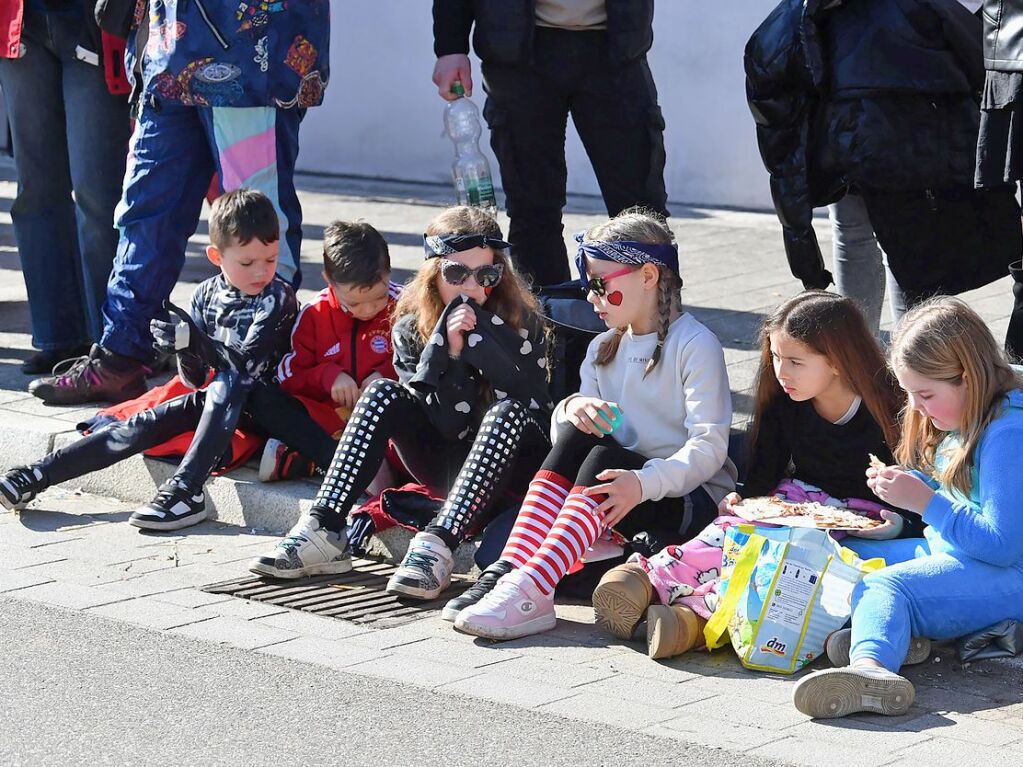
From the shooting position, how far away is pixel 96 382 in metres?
6.45

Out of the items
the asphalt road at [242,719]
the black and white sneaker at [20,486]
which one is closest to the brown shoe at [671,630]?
the asphalt road at [242,719]

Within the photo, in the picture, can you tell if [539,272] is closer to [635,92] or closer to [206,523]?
[635,92]

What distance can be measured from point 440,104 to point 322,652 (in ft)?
→ 27.6

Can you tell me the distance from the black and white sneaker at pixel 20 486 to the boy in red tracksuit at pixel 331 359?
726 millimetres

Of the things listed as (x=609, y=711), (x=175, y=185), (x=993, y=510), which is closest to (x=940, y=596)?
(x=993, y=510)

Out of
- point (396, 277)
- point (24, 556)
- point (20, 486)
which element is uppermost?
point (396, 277)

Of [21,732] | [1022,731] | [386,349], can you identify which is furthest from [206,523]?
[1022,731]

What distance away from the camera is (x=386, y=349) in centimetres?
571

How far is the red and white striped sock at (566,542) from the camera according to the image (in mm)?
4531

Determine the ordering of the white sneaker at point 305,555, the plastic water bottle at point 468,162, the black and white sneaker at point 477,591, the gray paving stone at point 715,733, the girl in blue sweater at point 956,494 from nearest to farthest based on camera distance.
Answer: the gray paving stone at point 715,733, the girl in blue sweater at point 956,494, the black and white sneaker at point 477,591, the white sneaker at point 305,555, the plastic water bottle at point 468,162

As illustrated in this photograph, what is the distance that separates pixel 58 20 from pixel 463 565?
2.84 m

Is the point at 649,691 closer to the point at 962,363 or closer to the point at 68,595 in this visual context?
the point at 962,363

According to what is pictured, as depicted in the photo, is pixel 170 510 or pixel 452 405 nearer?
pixel 452 405

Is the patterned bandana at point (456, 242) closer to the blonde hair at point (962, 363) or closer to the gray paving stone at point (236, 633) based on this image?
the gray paving stone at point (236, 633)
